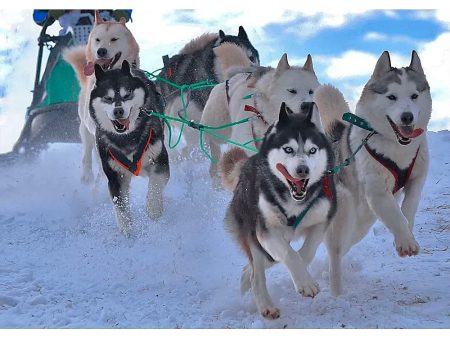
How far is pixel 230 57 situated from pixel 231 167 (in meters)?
2.39

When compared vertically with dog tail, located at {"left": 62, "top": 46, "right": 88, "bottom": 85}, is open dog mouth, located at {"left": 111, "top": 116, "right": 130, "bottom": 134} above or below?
below

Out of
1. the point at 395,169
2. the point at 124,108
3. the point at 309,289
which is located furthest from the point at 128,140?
the point at 309,289

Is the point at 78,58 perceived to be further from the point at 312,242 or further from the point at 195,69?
the point at 312,242

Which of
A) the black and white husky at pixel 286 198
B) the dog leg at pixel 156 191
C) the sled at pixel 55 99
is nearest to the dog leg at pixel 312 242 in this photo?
the black and white husky at pixel 286 198

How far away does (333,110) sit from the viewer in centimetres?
401

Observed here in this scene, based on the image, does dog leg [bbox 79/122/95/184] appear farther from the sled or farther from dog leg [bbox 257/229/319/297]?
dog leg [bbox 257/229/319/297]

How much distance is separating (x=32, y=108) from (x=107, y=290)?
4.84 metres

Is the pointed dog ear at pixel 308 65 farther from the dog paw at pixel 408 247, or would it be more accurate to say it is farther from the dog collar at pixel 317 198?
the dog paw at pixel 408 247

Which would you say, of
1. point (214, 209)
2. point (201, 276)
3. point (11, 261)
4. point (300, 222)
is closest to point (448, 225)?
point (214, 209)

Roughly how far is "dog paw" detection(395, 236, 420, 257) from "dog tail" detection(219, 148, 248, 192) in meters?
0.95

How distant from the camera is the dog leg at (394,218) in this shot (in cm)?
331

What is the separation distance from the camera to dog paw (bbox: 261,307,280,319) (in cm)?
322

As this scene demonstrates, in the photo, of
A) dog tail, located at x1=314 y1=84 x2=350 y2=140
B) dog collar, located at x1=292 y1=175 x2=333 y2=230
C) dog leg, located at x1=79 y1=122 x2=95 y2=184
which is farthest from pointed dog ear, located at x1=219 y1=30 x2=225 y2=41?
dog collar, located at x1=292 y1=175 x2=333 y2=230

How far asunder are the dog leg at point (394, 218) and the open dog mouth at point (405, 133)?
274 mm
